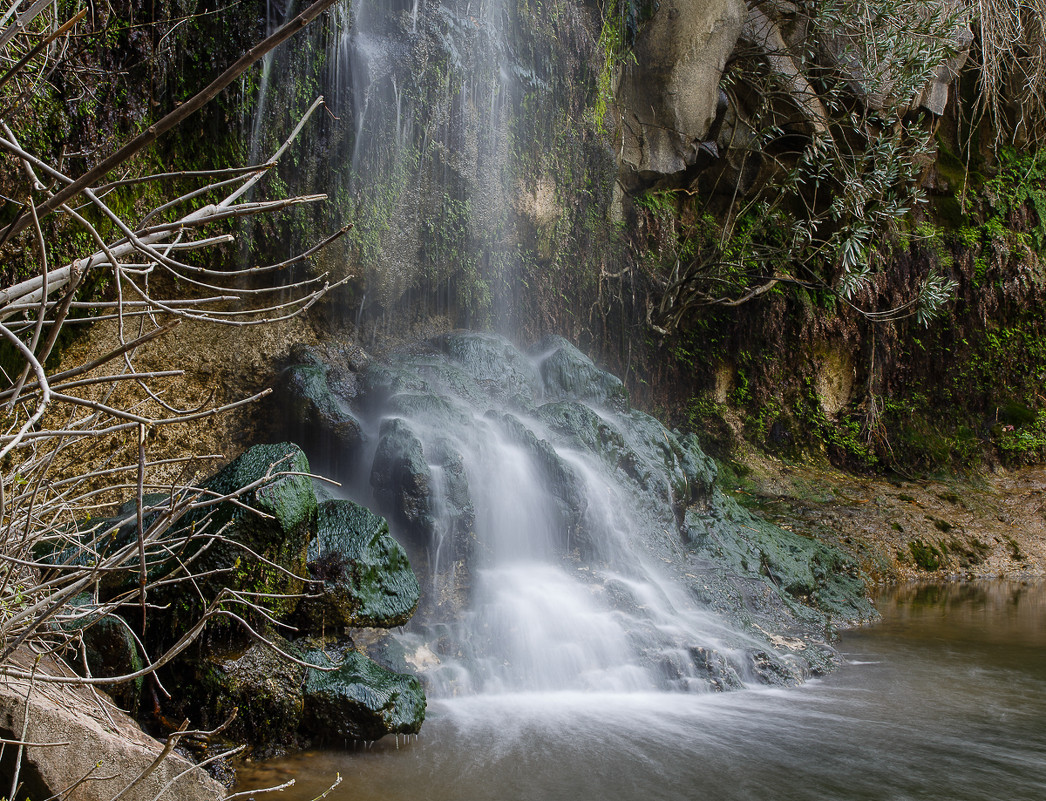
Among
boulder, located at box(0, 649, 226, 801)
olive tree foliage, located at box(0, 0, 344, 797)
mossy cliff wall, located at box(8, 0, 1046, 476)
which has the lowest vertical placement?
boulder, located at box(0, 649, 226, 801)

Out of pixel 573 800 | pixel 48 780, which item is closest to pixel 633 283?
pixel 573 800

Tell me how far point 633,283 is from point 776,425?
3056mm

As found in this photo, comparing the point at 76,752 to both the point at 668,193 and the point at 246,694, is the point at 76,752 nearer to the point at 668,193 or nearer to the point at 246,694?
the point at 246,694

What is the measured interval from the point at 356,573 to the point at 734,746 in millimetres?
2314

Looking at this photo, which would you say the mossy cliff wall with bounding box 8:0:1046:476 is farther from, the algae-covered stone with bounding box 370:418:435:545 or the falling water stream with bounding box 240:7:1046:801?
the algae-covered stone with bounding box 370:418:435:545

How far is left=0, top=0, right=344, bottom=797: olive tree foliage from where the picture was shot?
4.09 feet

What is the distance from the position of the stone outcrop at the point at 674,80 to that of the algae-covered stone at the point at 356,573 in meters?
7.21

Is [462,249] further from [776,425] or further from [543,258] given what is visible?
[776,425]

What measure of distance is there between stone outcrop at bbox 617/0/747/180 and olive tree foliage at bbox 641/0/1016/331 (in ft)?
1.55

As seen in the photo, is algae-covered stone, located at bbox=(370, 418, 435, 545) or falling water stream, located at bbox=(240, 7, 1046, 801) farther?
algae-covered stone, located at bbox=(370, 418, 435, 545)

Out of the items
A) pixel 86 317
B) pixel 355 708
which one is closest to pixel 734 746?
pixel 355 708

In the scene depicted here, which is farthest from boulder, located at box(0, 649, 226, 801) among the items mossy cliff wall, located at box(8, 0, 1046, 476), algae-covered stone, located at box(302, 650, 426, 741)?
mossy cliff wall, located at box(8, 0, 1046, 476)

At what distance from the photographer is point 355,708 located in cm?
364

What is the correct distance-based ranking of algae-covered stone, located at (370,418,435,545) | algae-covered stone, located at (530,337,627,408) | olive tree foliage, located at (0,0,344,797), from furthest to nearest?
algae-covered stone, located at (530,337,627,408)
algae-covered stone, located at (370,418,435,545)
olive tree foliage, located at (0,0,344,797)
